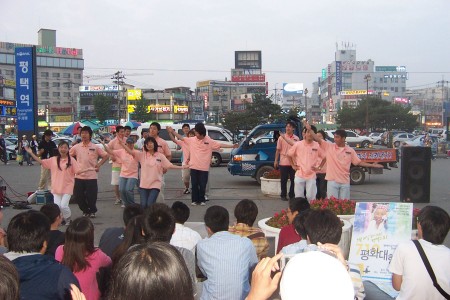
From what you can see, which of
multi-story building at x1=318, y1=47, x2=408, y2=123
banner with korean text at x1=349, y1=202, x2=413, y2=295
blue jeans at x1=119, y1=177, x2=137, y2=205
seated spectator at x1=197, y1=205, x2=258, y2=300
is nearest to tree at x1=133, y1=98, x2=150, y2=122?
multi-story building at x1=318, y1=47, x2=408, y2=123

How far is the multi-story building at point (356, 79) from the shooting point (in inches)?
5389

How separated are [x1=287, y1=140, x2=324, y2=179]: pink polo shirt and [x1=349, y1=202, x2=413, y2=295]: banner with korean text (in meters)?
3.35

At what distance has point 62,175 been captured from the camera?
904cm

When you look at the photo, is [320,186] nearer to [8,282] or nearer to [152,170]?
[152,170]

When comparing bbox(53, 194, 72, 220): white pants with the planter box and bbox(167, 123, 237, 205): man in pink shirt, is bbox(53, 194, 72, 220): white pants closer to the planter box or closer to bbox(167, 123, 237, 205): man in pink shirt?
bbox(167, 123, 237, 205): man in pink shirt

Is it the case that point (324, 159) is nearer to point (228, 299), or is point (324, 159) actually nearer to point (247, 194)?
point (247, 194)

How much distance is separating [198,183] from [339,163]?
401cm

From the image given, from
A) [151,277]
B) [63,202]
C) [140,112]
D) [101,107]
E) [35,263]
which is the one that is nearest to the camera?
[151,277]

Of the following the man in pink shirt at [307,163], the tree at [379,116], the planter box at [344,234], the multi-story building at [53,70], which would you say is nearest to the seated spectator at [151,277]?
the planter box at [344,234]

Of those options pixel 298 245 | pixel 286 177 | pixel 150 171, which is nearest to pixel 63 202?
pixel 150 171

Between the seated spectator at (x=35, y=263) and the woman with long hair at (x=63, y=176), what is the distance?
5.39 meters

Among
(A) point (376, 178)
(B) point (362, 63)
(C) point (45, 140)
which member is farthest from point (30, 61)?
(B) point (362, 63)

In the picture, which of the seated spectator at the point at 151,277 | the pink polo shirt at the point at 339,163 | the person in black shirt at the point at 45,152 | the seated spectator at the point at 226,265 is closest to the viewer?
the seated spectator at the point at 151,277

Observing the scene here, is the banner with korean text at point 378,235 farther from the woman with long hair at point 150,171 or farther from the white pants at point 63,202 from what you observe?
the white pants at point 63,202
